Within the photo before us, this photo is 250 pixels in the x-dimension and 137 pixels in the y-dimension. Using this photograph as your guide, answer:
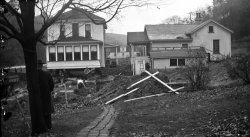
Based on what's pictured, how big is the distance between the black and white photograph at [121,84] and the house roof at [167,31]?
0.15 metres

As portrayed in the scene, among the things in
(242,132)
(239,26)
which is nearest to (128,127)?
(242,132)

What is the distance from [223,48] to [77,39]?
20.5 m

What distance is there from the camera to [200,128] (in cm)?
827

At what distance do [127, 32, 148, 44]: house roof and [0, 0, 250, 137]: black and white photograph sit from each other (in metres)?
0.15

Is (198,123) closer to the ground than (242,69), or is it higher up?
closer to the ground

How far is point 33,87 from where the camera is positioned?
931cm

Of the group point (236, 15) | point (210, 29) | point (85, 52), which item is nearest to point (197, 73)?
point (85, 52)

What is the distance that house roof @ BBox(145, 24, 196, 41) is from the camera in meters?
44.7

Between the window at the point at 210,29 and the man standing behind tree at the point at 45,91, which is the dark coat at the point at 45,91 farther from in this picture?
the window at the point at 210,29

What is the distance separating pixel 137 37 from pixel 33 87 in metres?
38.4

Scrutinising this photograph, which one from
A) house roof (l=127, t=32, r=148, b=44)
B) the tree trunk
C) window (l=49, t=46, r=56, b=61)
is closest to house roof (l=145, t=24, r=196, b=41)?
house roof (l=127, t=32, r=148, b=44)

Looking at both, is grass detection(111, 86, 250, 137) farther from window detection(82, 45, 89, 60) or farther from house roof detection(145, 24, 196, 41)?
house roof detection(145, 24, 196, 41)

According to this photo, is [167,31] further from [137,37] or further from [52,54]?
[52,54]

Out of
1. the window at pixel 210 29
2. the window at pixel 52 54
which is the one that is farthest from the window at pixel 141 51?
the window at pixel 52 54
